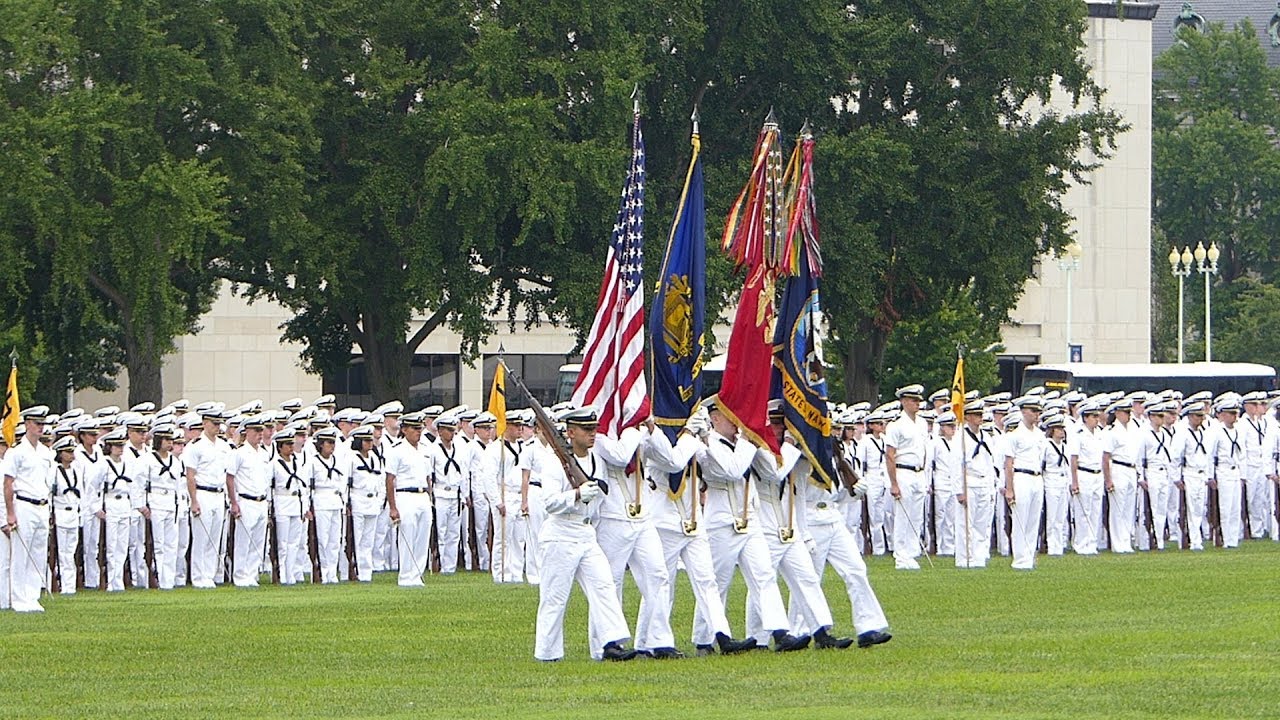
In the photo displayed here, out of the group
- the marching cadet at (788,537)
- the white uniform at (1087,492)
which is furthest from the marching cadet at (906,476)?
the marching cadet at (788,537)

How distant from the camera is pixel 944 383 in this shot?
6178cm

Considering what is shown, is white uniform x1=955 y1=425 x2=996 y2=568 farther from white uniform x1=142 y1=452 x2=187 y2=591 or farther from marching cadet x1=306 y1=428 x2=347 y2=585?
white uniform x1=142 y1=452 x2=187 y2=591

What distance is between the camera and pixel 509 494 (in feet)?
91.7

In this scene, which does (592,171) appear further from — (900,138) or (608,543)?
(608,543)

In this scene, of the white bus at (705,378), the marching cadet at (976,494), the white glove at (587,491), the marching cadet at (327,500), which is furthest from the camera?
the white bus at (705,378)

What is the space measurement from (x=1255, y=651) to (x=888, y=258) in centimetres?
3128

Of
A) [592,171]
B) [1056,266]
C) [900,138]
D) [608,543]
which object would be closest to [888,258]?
[900,138]

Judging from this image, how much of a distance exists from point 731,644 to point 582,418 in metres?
1.88

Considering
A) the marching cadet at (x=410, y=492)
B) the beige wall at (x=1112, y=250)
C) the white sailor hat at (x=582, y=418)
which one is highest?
the beige wall at (x=1112, y=250)

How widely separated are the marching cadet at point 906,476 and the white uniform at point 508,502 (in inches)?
170

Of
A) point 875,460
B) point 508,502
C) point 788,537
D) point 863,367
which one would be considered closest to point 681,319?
point 788,537

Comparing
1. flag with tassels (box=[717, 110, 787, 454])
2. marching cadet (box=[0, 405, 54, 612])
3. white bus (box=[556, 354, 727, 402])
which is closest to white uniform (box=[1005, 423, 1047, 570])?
flag with tassels (box=[717, 110, 787, 454])

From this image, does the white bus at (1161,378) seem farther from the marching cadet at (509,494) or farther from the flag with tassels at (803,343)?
the flag with tassels at (803,343)

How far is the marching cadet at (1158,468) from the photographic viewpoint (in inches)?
1213
